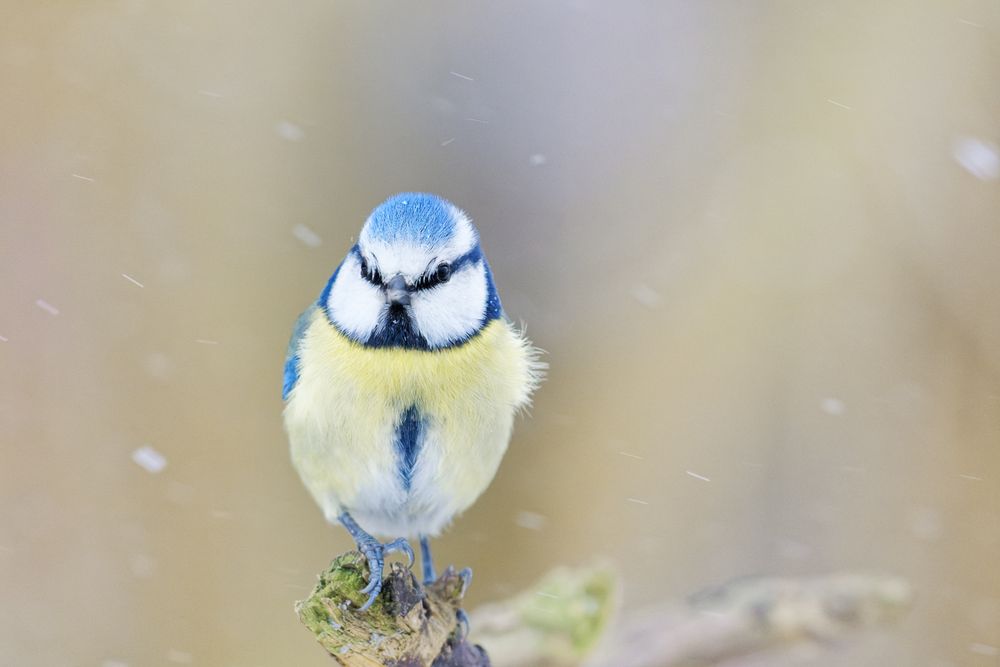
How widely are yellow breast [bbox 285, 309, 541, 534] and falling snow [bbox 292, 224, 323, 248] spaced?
1.11 meters

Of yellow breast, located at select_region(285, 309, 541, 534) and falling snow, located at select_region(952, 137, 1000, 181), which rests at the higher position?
falling snow, located at select_region(952, 137, 1000, 181)

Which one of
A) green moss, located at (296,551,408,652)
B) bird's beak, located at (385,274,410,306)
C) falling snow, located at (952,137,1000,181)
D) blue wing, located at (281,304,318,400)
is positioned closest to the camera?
green moss, located at (296,551,408,652)

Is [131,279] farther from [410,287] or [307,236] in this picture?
[410,287]

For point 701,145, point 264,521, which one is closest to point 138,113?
point 264,521

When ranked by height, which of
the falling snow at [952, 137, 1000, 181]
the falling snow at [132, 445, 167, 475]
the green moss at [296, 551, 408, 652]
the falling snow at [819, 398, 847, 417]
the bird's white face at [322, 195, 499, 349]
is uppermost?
the falling snow at [952, 137, 1000, 181]

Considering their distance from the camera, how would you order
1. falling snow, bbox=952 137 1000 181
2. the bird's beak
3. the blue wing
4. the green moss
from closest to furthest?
the green moss, the bird's beak, the blue wing, falling snow, bbox=952 137 1000 181

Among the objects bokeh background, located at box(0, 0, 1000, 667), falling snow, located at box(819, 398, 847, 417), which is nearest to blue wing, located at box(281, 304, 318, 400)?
bokeh background, located at box(0, 0, 1000, 667)

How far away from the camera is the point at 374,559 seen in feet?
5.13

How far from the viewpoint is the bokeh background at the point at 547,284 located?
281cm

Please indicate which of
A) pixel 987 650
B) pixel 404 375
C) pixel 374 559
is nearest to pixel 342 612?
pixel 374 559

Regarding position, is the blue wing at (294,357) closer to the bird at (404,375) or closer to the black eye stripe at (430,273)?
the bird at (404,375)

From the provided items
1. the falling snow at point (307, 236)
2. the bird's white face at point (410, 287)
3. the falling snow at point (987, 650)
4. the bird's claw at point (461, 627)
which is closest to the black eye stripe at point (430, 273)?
the bird's white face at point (410, 287)

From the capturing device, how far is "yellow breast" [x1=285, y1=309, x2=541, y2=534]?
5.53 ft

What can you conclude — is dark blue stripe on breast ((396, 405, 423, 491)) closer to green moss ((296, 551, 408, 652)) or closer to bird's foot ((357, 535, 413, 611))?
bird's foot ((357, 535, 413, 611))
